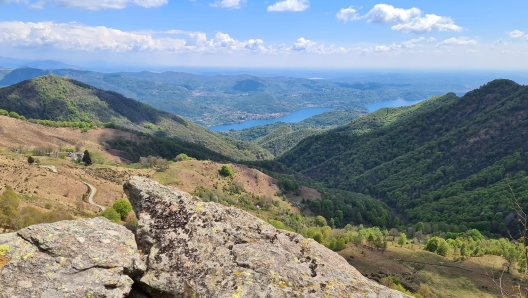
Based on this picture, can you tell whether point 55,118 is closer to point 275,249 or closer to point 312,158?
point 312,158

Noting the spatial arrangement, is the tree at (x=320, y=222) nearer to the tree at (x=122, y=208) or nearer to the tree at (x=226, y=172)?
the tree at (x=226, y=172)

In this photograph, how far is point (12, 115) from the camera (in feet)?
379

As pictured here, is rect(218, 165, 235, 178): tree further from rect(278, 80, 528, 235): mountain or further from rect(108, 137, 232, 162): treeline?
rect(278, 80, 528, 235): mountain

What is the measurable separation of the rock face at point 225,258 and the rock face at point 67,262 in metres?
0.65

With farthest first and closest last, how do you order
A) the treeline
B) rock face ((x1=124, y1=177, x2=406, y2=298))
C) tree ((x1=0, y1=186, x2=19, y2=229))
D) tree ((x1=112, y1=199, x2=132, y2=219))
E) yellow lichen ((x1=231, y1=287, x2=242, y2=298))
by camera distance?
the treeline, tree ((x1=112, y1=199, x2=132, y2=219)), tree ((x1=0, y1=186, x2=19, y2=229)), rock face ((x1=124, y1=177, x2=406, y2=298)), yellow lichen ((x1=231, y1=287, x2=242, y2=298))

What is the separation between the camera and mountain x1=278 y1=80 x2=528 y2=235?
301 ft

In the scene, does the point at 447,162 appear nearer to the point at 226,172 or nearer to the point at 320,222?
the point at 320,222

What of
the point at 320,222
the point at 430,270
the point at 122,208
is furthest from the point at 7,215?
the point at 320,222

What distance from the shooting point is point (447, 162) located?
128125 millimetres

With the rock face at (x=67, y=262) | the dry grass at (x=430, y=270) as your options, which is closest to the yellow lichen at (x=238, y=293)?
the rock face at (x=67, y=262)

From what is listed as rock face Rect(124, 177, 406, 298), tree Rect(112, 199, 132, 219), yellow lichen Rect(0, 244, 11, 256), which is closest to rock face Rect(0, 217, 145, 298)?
yellow lichen Rect(0, 244, 11, 256)

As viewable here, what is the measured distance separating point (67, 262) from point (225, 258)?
4.33 metres

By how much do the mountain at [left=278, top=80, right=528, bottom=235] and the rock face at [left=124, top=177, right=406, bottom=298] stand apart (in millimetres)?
84788

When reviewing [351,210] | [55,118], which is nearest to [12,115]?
[55,118]
